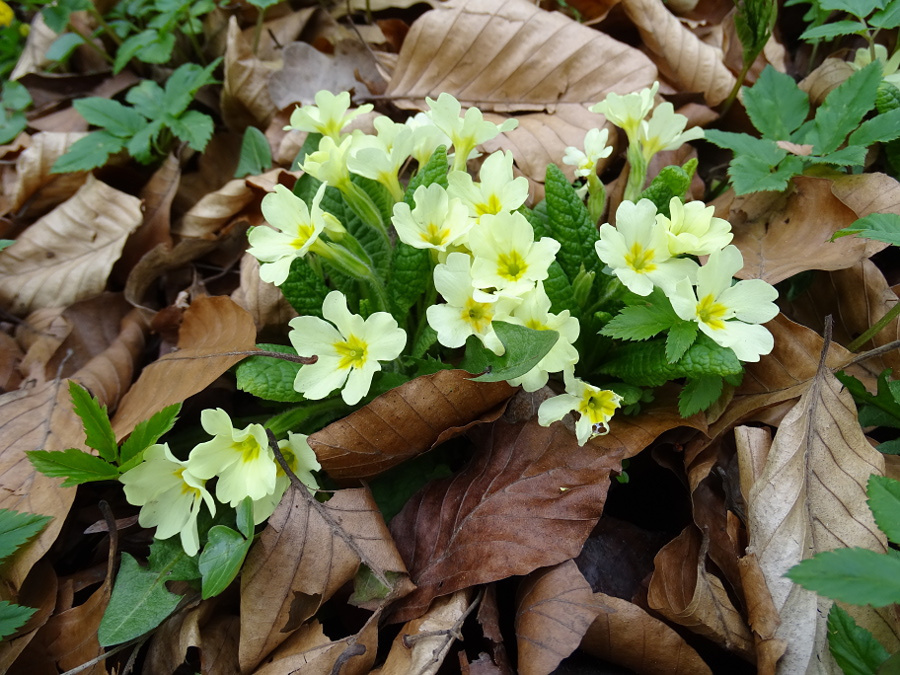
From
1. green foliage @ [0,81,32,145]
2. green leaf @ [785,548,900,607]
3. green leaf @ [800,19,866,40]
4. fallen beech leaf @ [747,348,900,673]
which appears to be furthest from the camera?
green foliage @ [0,81,32,145]

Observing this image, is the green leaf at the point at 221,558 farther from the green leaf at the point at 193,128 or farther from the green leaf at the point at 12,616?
the green leaf at the point at 193,128

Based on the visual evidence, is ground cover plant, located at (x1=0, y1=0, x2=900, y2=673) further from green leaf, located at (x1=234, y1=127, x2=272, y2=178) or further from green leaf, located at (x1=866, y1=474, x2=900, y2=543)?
green leaf, located at (x1=234, y1=127, x2=272, y2=178)

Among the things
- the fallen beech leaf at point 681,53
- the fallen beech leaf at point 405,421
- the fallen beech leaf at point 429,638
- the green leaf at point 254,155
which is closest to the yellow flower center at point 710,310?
the fallen beech leaf at point 405,421

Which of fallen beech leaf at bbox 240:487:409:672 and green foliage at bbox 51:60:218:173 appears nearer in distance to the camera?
fallen beech leaf at bbox 240:487:409:672

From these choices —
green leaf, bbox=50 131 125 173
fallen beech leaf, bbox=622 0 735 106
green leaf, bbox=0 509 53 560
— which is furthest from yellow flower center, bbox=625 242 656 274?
green leaf, bbox=50 131 125 173

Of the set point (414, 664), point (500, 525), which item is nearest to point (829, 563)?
point (500, 525)
